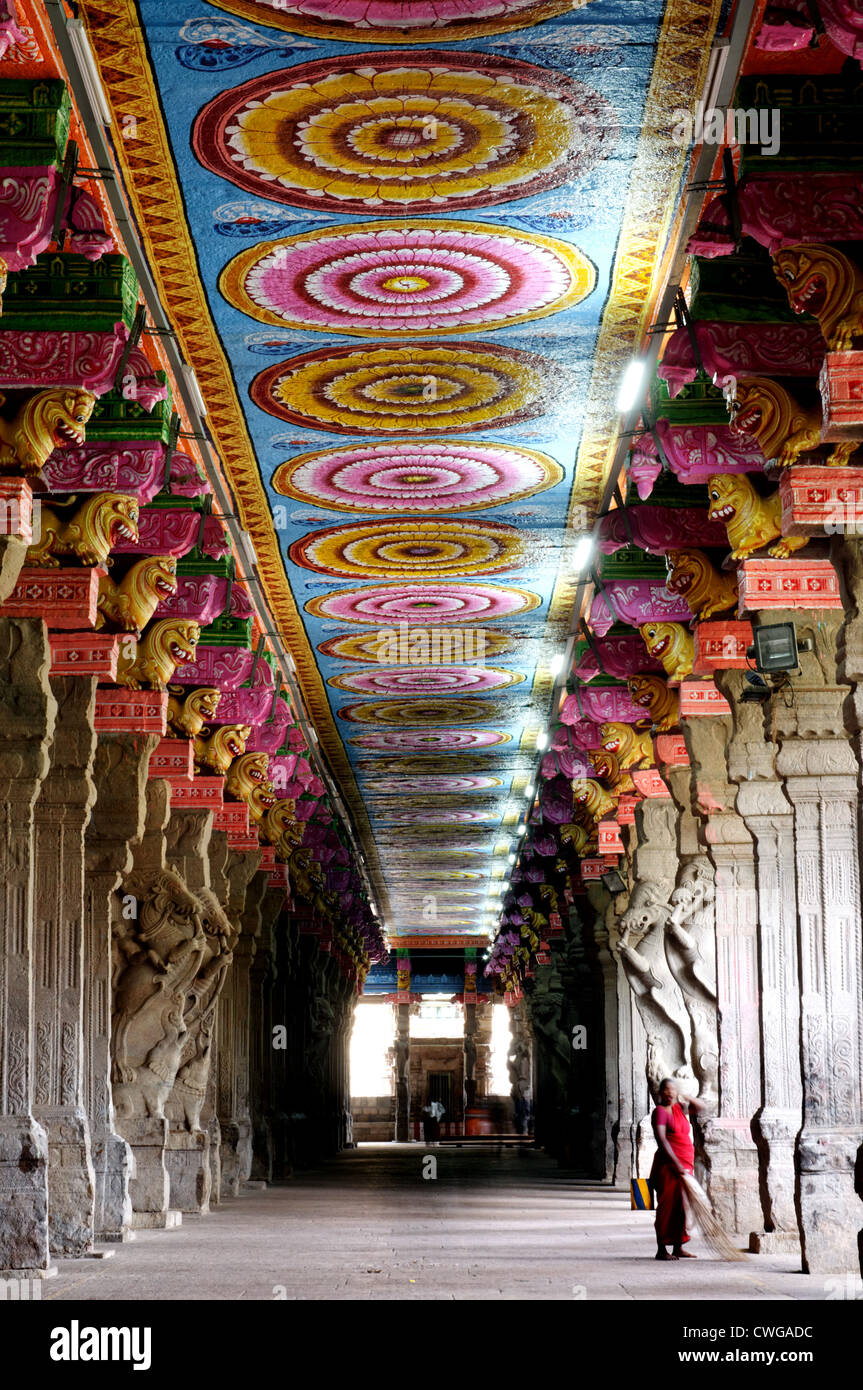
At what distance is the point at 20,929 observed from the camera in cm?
1298

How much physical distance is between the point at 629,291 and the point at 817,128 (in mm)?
3567

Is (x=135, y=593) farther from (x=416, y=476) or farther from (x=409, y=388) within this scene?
(x=416, y=476)

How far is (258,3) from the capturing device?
363 inches

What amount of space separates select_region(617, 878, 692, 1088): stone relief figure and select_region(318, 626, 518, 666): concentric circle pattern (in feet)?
11.8

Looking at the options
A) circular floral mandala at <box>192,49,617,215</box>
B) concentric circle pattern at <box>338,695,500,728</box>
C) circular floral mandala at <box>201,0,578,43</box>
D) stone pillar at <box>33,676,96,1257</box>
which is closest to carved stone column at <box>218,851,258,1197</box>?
concentric circle pattern at <box>338,695,500,728</box>

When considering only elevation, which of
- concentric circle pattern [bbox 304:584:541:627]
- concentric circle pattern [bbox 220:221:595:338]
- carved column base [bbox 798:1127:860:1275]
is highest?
concentric circle pattern [bbox 220:221:595:338]

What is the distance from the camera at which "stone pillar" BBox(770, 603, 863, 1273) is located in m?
12.8

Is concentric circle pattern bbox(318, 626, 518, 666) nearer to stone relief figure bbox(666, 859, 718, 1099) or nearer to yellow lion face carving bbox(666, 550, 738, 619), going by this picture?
stone relief figure bbox(666, 859, 718, 1099)

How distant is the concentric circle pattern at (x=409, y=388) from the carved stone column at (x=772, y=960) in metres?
2.80

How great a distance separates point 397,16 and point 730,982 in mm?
10100

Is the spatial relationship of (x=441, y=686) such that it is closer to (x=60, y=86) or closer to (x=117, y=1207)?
(x=117, y=1207)
